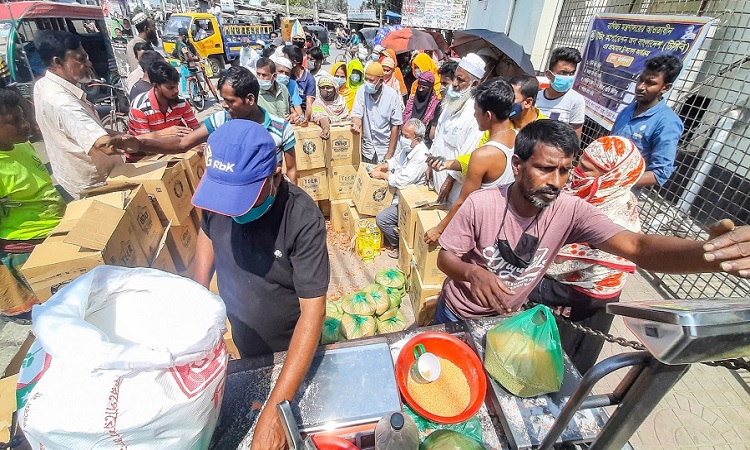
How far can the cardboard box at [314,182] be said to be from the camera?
4680 millimetres

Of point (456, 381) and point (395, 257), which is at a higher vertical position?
point (456, 381)

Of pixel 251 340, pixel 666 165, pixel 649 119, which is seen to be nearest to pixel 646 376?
pixel 251 340

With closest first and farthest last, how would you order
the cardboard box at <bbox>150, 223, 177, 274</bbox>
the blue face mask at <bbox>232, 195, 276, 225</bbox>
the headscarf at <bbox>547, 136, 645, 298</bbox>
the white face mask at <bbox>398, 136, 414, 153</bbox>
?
the blue face mask at <bbox>232, 195, 276, 225</bbox>
the headscarf at <bbox>547, 136, 645, 298</bbox>
the cardboard box at <bbox>150, 223, 177, 274</bbox>
the white face mask at <bbox>398, 136, 414, 153</bbox>

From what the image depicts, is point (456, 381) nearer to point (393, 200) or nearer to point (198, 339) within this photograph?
point (198, 339)

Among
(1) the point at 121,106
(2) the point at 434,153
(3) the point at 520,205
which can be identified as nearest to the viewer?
(3) the point at 520,205

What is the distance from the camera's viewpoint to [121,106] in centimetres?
803

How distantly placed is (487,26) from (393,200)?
10045 mm

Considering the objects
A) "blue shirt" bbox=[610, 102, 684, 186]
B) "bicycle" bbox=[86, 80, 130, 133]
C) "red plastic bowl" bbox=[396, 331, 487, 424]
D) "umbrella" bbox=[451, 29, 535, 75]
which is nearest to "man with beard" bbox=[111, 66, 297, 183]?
"red plastic bowl" bbox=[396, 331, 487, 424]

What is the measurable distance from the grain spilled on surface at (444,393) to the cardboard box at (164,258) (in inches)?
98.0

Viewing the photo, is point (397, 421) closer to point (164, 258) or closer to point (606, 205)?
point (606, 205)

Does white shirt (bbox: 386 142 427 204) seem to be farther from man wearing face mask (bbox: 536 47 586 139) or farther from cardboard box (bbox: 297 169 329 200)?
man wearing face mask (bbox: 536 47 586 139)

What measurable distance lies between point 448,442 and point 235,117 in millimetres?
3165

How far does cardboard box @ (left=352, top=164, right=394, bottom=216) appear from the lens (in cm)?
418

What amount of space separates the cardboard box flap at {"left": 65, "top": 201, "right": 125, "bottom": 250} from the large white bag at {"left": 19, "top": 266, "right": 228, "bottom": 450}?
1.59m
